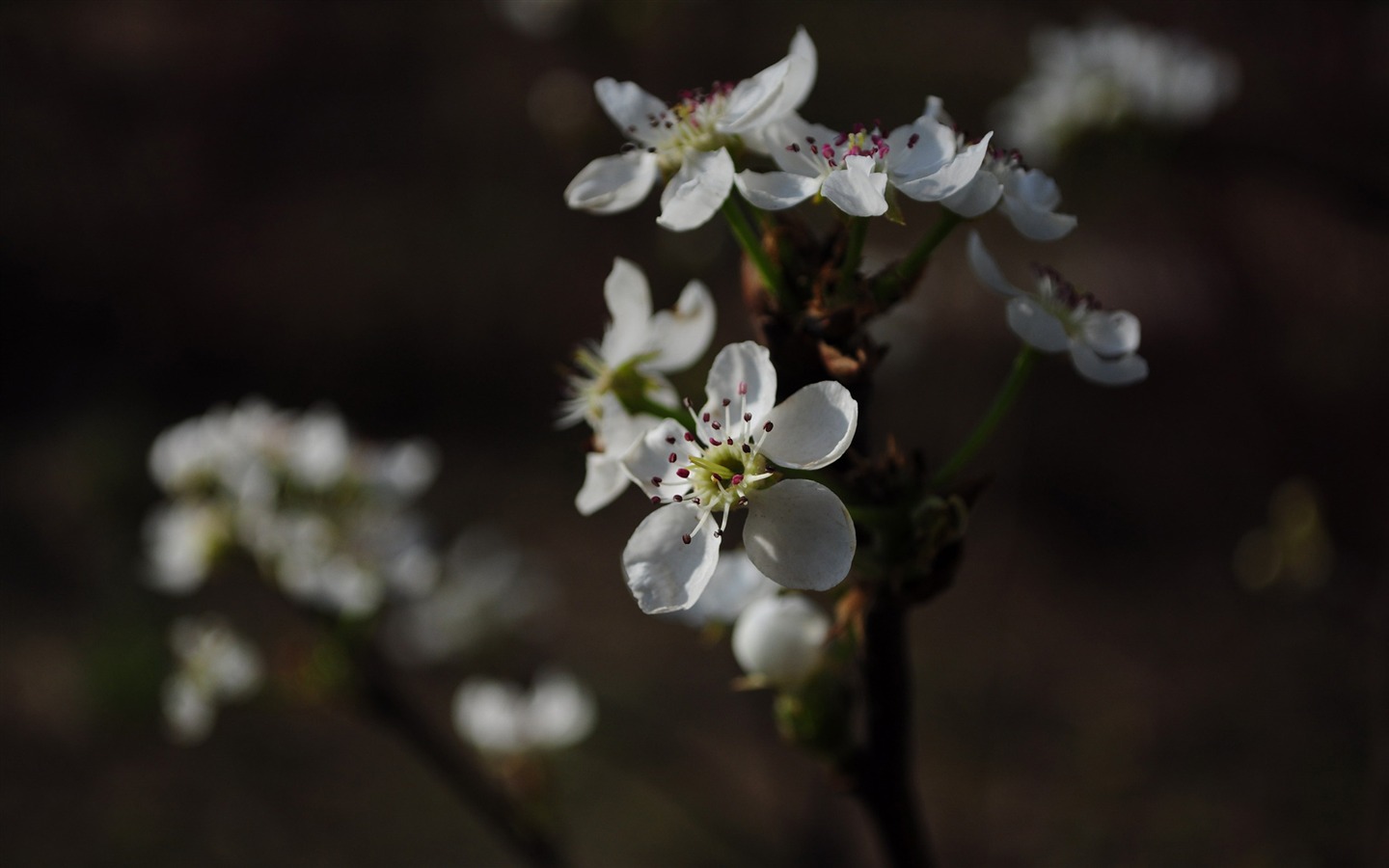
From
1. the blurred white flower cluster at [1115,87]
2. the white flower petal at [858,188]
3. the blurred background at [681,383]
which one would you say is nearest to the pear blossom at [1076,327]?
the white flower petal at [858,188]

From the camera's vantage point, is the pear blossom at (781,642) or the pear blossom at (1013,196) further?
the pear blossom at (781,642)

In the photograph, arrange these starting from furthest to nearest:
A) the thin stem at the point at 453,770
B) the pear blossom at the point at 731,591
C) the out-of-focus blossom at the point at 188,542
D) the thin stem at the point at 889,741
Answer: the out-of-focus blossom at the point at 188,542 → the thin stem at the point at 453,770 → the pear blossom at the point at 731,591 → the thin stem at the point at 889,741

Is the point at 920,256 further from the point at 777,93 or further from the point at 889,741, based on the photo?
the point at 889,741

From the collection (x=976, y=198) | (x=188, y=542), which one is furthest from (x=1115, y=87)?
(x=188, y=542)

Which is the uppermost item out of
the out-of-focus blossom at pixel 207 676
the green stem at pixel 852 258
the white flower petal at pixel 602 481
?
the out-of-focus blossom at pixel 207 676

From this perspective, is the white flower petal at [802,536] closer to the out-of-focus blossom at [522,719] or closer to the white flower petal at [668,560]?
the white flower petal at [668,560]

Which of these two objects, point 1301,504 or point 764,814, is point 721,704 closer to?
point 764,814
